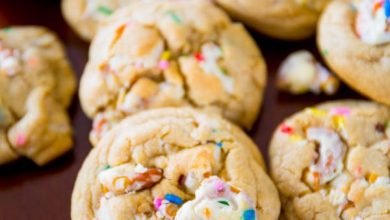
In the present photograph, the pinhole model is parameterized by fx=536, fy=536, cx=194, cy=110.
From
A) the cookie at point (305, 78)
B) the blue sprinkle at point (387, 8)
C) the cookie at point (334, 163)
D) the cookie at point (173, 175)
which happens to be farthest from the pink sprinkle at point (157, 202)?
the blue sprinkle at point (387, 8)

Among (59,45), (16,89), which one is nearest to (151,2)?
(59,45)

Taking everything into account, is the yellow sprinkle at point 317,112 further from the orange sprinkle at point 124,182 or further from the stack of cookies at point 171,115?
the orange sprinkle at point 124,182

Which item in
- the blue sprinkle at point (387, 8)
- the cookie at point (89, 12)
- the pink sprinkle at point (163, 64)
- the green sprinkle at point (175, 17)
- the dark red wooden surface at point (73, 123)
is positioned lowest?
the dark red wooden surface at point (73, 123)

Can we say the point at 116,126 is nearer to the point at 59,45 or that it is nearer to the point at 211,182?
the point at 211,182

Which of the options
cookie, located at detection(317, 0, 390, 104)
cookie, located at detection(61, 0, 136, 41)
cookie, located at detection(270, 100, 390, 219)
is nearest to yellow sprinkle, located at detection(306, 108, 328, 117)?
cookie, located at detection(270, 100, 390, 219)

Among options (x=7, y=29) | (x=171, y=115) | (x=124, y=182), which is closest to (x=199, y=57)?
(x=171, y=115)
